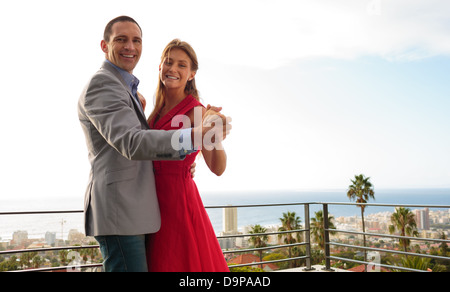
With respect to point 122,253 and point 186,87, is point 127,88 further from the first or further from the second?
point 122,253

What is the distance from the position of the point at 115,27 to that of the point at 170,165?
491mm

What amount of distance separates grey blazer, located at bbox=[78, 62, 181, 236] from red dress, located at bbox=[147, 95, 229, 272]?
7cm

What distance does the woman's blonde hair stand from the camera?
128 centimetres

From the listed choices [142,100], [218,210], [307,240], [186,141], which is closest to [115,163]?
[186,141]

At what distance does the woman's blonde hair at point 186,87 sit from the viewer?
1.28m

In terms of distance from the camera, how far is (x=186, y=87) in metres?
1.37

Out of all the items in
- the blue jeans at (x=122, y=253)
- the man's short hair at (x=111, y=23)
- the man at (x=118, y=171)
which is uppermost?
the man's short hair at (x=111, y=23)

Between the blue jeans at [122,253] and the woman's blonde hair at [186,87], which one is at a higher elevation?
the woman's blonde hair at [186,87]

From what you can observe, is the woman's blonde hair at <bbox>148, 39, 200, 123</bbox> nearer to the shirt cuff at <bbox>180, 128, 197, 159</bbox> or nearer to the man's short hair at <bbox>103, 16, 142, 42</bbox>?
the man's short hair at <bbox>103, 16, 142, 42</bbox>

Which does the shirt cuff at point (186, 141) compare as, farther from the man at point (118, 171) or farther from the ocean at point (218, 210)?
the ocean at point (218, 210)

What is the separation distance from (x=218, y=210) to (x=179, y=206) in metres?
66.3

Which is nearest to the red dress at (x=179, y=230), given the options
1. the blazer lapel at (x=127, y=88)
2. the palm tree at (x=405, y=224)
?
the blazer lapel at (x=127, y=88)

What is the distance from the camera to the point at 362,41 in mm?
53469
